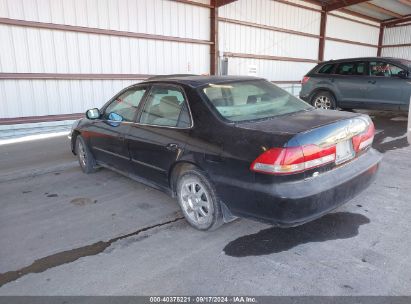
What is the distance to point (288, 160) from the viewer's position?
2.71 m

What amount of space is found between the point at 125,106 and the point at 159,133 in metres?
1.00

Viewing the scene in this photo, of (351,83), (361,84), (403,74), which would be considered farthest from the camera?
(351,83)

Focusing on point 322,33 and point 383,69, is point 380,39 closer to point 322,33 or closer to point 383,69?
point 322,33

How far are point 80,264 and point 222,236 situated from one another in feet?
4.15

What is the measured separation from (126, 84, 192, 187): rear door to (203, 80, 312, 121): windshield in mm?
340

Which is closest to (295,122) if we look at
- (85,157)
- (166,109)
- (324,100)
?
(166,109)

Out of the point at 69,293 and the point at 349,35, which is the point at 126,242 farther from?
the point at 349,35

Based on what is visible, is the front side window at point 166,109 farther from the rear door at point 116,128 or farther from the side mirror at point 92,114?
the side mirror at point 92,114

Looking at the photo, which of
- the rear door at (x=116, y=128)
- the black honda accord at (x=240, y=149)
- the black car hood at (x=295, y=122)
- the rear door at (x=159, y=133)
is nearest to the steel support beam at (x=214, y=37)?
the rear door at (x=116, y=128)

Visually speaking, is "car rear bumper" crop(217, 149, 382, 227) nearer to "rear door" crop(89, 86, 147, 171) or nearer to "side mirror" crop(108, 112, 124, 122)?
"rear door" crop(89, 86, 147, 171)

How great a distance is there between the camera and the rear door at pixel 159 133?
3.50m

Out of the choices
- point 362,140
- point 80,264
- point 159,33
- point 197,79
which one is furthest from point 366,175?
point 159,33

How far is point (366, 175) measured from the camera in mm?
3316

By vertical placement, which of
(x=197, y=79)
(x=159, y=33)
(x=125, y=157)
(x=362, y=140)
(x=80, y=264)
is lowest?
(x=80, y=264)
